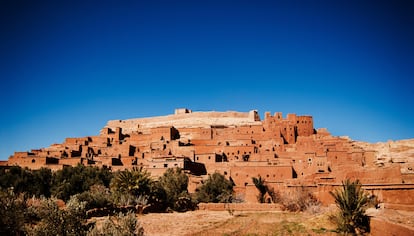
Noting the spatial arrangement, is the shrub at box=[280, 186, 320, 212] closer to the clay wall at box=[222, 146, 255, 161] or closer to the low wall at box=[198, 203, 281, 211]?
the low wall at box=[198, 203, 281, 211]

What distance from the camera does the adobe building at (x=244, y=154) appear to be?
3111 centimetres

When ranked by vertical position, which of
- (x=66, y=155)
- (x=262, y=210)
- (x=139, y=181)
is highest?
(x=66, y=155)

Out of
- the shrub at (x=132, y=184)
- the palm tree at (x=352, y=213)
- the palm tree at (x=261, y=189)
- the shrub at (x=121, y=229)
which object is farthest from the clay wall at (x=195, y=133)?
the shrub at (x=121, y=229)

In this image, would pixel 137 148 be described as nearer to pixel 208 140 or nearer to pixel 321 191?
pixel 208 140

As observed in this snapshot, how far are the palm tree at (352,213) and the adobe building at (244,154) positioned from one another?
314 inches

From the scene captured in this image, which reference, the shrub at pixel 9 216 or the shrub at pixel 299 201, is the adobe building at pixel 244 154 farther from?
the shrub at pixel 9 216

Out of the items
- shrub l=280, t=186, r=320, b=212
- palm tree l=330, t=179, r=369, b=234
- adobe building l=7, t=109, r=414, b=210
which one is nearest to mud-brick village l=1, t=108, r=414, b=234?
adobe building l=7, t=109, r=414, b=210

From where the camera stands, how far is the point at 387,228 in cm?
941

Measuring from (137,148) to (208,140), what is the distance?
370 inches

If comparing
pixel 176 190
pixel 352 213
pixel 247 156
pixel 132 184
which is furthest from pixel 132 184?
pixel 247 156

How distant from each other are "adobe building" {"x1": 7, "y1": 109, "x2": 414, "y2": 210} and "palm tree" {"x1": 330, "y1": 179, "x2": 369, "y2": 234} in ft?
26.2

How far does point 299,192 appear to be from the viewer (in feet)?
72.8

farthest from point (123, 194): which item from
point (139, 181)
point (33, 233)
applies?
point (33, 233)

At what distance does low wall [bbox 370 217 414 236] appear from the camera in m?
8.35
